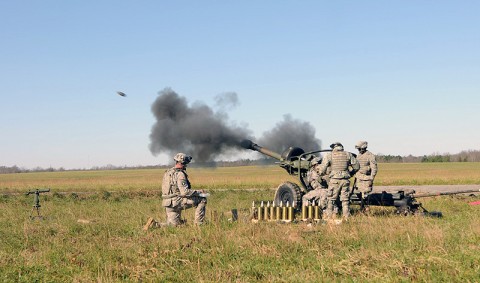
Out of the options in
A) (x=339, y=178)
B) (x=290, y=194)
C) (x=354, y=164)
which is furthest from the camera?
(x=290, y=194)

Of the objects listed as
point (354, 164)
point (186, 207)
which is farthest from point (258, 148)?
point (186, 207)

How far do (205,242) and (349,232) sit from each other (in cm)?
270

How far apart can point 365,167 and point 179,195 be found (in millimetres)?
5820

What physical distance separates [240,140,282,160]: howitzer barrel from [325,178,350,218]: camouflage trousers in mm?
3421

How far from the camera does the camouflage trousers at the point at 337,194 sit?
1365 centimetres

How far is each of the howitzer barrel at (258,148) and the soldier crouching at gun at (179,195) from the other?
514 centimetres

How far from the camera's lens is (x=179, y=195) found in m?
12.4

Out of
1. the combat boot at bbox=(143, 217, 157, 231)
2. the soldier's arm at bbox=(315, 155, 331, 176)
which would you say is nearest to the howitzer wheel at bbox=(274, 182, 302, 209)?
the soldier's arm at bbox=(315, 155, 331, 176)

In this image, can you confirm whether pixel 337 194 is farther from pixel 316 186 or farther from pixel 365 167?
pixel 365 167

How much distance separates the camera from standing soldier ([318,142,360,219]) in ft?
44.9

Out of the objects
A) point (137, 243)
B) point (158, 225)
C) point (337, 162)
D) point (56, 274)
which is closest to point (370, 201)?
point (337, 162)

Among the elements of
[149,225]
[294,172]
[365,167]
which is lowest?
[149,225]

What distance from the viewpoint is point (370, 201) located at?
1444 cm

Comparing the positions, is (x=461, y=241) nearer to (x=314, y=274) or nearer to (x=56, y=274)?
(x=314, y=274)
